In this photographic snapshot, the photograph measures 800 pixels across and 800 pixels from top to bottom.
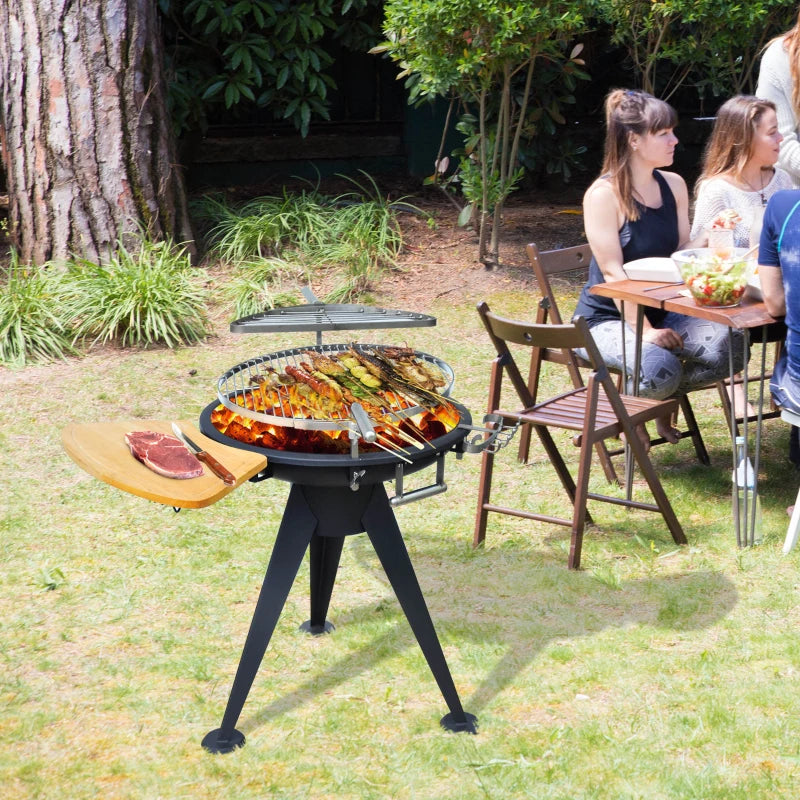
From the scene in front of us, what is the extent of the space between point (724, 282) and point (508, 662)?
1643 millimetres

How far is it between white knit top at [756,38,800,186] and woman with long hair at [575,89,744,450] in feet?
1.86

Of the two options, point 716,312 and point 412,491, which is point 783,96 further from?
point 412,491

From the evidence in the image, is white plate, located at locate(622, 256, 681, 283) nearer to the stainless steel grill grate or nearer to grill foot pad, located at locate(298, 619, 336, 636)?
the stainless steel grill grate

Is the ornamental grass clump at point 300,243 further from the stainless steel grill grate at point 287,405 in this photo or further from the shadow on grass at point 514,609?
the stainless steel grill grate at point 287,405

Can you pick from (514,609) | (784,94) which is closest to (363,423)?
(514,609)

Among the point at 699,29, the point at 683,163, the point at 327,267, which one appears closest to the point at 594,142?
the point at 683,163

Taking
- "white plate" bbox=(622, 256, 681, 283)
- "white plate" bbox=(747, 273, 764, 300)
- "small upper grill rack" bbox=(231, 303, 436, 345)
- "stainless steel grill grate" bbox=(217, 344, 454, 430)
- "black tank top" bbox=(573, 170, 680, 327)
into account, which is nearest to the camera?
"stainless steel grill grate" bbox=(217, 344, 454, 430)

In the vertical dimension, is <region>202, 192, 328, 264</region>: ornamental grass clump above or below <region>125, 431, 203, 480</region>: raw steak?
above

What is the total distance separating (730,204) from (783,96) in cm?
68

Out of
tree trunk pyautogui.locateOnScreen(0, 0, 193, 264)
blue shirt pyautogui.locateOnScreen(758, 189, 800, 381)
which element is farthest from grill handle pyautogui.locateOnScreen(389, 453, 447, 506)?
tree trunk pyautogui.locateOnScreen(0, 0, 193, 264)

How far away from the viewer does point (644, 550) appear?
14.0 feet

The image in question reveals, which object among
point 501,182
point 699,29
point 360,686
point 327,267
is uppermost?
point 699,29

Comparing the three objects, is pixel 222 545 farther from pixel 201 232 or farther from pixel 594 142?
pixel 594 142

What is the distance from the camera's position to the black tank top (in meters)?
4.92
